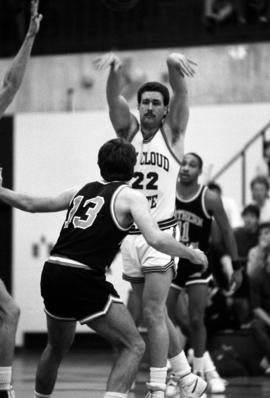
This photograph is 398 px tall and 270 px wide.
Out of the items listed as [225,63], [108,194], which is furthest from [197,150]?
[108,194]

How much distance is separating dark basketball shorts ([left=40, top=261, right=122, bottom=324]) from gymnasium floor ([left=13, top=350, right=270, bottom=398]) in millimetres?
2654

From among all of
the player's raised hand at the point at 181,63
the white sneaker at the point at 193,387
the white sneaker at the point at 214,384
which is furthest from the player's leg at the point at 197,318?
the player's raised hand at the point at 181,63

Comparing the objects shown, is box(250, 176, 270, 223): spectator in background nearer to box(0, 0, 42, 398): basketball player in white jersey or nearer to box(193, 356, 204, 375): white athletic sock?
box(193, 356, 204, 375): white athletic sock

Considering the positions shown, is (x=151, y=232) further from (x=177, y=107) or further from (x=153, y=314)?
(x=177, y=107)

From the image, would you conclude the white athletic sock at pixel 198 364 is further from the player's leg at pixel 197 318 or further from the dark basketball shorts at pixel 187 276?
the dark basketball shorts at pixel 187 276

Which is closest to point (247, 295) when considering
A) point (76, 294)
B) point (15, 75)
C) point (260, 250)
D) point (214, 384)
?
point (260, 250)

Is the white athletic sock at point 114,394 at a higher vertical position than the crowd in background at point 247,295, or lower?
higher

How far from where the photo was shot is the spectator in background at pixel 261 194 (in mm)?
13438

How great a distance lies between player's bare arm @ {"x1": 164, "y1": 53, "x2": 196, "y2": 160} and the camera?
7.99 m

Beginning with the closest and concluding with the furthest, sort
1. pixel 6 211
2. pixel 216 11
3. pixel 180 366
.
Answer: pixel 180 366, pixel 216 11, pixel 6 211

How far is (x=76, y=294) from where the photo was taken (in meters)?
6.12

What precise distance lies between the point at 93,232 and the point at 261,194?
760 centimetres

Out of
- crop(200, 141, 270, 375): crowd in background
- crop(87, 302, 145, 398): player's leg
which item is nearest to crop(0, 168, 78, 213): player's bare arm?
crop(87, 302, 145, 398): player's leg

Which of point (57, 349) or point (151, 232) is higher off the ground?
point (151, 232)
